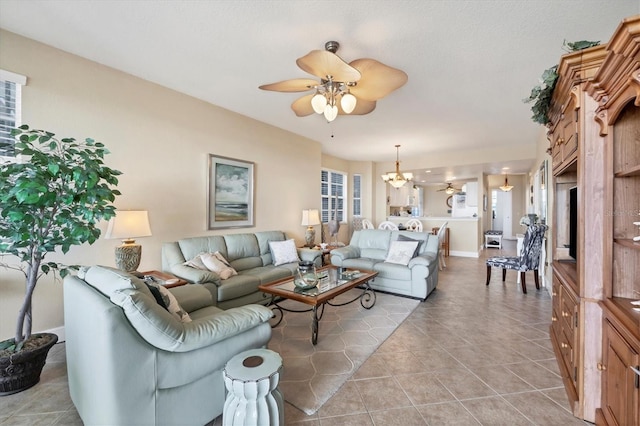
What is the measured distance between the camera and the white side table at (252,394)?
1.33 m

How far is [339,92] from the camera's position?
2.41 meters

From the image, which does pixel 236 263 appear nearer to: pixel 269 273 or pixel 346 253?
pixel 269 273

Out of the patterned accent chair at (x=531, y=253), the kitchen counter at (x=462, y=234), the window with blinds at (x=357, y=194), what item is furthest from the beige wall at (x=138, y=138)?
the kitchen counter at (x=462, y=234)

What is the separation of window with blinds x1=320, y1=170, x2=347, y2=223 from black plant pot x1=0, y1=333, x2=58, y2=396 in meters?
5.37

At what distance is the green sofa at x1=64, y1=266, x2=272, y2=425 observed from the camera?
4.18ft

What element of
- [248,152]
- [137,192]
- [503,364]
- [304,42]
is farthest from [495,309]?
[137,192]

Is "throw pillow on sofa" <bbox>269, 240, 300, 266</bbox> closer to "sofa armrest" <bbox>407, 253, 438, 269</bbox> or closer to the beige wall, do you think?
the beige wall

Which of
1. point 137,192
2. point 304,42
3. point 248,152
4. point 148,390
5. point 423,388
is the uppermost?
point 304,42

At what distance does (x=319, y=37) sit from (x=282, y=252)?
2.88 meters

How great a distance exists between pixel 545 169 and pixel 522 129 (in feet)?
2.87

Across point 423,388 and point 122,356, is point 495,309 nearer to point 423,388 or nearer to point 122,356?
point 423,388

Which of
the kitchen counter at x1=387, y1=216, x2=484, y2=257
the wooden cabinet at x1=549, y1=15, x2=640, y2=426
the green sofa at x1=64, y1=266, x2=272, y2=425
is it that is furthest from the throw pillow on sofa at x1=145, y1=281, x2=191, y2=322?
the kitchen counter at x1=387, y1=216, x2=484, y2=257

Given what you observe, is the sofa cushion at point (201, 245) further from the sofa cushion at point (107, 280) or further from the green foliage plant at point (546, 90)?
the green foliage plant at point (546, 90)

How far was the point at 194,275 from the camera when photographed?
291 cm
